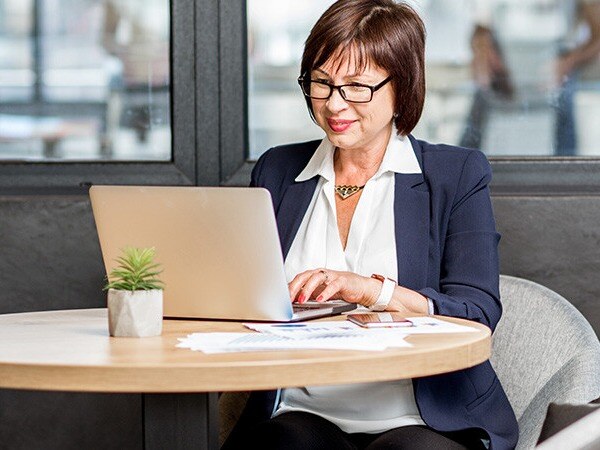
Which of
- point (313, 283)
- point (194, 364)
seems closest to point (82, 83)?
point (313, 283)

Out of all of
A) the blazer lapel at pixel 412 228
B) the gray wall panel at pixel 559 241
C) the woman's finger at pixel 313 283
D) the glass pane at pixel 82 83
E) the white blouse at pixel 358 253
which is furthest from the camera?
the glass pane at pixel 82 83

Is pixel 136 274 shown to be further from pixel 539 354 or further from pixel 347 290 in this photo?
pixel 539 354

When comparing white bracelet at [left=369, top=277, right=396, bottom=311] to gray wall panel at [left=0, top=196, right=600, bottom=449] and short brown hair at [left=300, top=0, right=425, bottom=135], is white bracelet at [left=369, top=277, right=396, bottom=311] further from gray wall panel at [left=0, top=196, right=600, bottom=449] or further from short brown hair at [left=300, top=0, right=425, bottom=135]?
gray wall panel at [left=0, top=196, right=600, bottom=449]

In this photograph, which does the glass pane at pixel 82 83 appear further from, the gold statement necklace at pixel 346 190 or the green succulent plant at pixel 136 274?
the green succulent plant at pixel 136 274

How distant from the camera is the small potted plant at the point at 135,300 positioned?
6.28 feet

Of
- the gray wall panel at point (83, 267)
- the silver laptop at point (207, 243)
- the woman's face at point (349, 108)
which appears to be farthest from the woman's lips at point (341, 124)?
the gray wall panel at point (83, 267)

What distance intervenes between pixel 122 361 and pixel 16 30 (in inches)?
82.9

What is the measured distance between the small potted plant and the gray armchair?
2.73 ft

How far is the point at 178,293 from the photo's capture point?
211cm

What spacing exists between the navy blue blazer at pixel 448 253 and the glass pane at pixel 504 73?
2.40 ft

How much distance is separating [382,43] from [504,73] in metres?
0.93

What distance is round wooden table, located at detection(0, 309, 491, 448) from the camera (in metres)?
1.61

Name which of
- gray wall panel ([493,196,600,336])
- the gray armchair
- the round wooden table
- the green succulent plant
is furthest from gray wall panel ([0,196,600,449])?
the green succulent plant

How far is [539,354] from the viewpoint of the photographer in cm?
258
